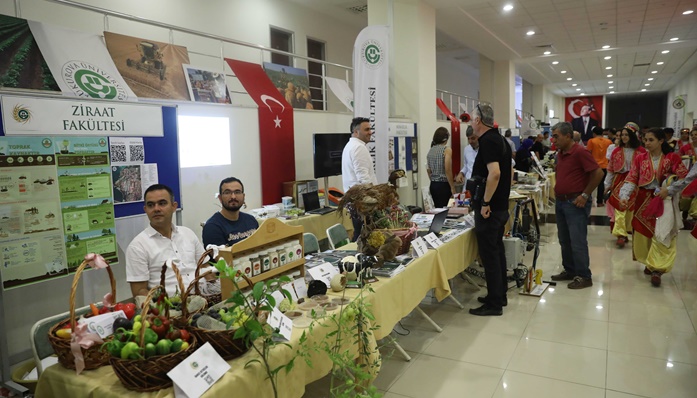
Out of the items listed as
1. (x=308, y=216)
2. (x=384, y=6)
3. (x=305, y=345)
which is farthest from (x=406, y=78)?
(x=305, y=345)

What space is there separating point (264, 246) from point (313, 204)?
3026mm

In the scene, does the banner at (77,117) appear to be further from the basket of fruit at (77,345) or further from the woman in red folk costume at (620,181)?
the woman in red folk costume at (620,181)

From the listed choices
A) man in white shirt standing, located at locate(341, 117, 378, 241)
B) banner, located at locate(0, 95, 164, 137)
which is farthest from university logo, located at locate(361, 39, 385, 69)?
banner, located at locate(0, 95, 164, 137)

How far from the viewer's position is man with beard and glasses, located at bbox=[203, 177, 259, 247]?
9.45 ft

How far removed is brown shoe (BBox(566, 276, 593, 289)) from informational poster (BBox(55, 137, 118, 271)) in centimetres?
398

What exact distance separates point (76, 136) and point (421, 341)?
271 cm

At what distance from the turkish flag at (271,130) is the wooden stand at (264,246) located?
9.23ft

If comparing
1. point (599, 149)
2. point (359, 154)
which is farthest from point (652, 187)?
point (599, 149)

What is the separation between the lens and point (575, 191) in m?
4.28

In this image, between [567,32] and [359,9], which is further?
[567,32]

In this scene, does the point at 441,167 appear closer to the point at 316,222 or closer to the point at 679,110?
the point at 316,222

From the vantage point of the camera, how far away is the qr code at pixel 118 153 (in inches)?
129

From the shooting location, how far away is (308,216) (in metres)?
4.83

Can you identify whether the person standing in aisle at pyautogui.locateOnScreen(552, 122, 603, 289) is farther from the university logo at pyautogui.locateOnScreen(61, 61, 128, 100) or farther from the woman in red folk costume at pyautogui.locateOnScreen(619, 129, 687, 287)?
the university logo at pyautogui.locateOnScreen(61, 61, 128, 100)
